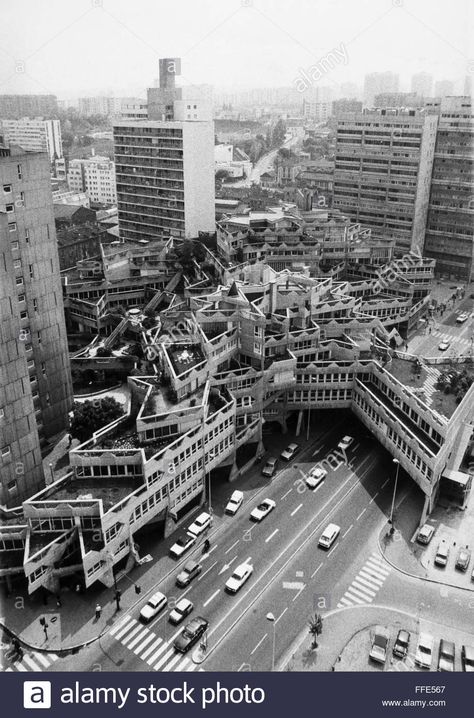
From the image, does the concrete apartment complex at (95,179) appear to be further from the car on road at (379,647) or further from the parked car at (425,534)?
the car on road at (379,647)

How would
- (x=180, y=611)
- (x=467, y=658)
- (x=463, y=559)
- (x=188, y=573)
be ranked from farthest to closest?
(x=463, y=559) → (x=188, y=573) → (x=180, y=611) → (x=467, y=658)

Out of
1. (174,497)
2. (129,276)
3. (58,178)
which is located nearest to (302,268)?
(129,276)

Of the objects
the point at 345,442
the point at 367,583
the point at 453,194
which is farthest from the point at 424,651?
the point at 453,194

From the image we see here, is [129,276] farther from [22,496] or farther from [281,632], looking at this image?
[281,632]

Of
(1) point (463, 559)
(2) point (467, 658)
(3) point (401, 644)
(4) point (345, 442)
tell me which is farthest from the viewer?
(4) point (345, 442)

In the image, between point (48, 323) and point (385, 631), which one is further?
point (48, 323)

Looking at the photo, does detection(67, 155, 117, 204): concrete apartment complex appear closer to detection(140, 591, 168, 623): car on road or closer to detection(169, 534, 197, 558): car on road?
detection(169, 534, 197, 558): car on road

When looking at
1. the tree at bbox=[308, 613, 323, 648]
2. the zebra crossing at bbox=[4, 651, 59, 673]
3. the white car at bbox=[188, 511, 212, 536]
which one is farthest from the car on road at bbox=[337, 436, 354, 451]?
the zebra crossing at bbox=[4, 651, 59, 673]

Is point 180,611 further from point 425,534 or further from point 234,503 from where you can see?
point 425,534
